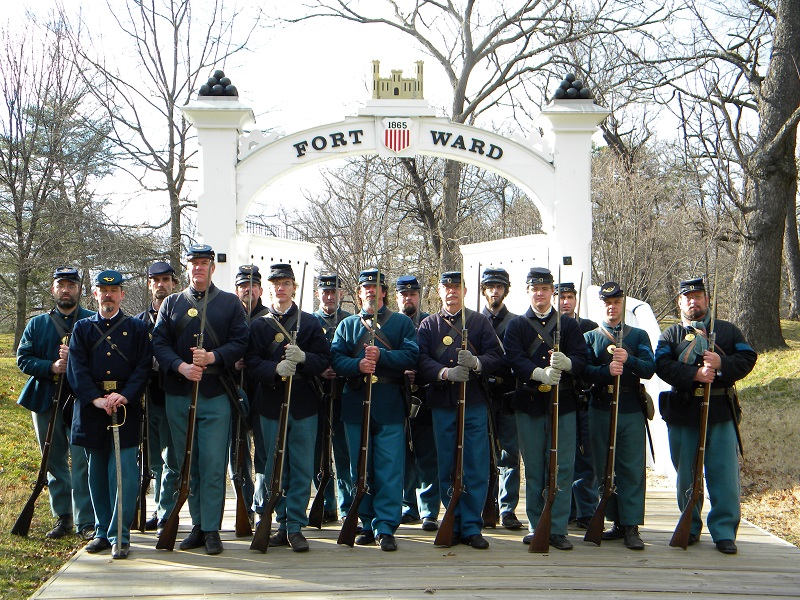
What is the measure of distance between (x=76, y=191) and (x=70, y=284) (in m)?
13.6

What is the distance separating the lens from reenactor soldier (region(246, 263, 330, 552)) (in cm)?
579

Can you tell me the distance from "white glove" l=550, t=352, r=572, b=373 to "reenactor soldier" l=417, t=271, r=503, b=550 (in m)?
0.45

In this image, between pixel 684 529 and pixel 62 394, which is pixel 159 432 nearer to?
pixel 62 394

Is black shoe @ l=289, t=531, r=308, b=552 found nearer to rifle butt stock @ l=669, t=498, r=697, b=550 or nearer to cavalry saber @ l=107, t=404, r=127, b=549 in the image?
cavalry saber @ l=107, t=404, r=127, b=549

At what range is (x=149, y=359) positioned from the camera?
5.75m

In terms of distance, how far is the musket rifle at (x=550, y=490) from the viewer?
222 inches

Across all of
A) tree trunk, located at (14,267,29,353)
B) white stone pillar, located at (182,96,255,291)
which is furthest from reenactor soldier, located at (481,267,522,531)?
tree trunk, located at (14,267,29,353)

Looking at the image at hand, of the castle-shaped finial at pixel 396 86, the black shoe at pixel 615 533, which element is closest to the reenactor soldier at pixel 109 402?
the black shoe at pixel 615 533

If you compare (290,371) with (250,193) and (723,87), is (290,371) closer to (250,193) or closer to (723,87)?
(250,193)

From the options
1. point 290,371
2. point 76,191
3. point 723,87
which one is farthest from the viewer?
point 76,191

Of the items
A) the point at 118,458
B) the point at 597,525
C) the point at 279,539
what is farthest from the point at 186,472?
the point at 597,525

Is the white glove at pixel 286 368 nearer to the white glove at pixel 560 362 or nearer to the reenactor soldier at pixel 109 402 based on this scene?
the reenactor soldier at pixel 109 402

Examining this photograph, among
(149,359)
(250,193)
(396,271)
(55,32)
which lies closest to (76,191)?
(55,32)

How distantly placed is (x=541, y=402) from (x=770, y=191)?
8772 millimetres
